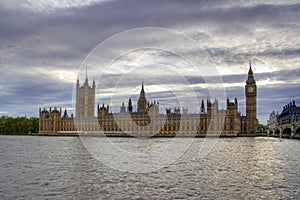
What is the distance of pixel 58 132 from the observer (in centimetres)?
16750

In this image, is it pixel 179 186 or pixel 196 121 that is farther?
pixel 196 121

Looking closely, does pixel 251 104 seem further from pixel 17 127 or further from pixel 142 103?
pixel 17 127

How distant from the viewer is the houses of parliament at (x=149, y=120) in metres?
147

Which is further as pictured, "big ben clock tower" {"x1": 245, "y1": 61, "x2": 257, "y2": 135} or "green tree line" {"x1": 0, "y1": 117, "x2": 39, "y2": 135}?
"green tree line" {"x1": 0, "y1": 117, "x2": 39, "y2": 135}

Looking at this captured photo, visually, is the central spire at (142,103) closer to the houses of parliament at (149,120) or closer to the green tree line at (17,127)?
the houses of parliament at (149,120)

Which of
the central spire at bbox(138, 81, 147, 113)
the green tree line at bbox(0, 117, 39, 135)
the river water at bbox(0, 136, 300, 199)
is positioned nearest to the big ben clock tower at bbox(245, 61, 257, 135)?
the central spire at bbox(138, 81, 147, 113)

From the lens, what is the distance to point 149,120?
505ft

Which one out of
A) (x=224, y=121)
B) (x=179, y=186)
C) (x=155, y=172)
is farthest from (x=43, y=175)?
(x=224, y=121)

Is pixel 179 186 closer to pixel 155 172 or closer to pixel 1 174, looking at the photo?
pixel 155 172

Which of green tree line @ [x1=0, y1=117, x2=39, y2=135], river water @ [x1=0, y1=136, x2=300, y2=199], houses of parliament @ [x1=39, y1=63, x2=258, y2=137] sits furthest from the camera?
green tree line @ [x1=0, y1=117, x2=39, y2=135]

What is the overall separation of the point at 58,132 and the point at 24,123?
17.0 m

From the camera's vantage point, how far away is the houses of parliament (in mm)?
146750

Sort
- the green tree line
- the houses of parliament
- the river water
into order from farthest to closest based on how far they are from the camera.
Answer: the green tree line < the houses of parliament < the river water

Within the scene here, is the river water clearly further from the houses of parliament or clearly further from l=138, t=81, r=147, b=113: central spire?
l=138, t=81, r=147, b=113: central spire
